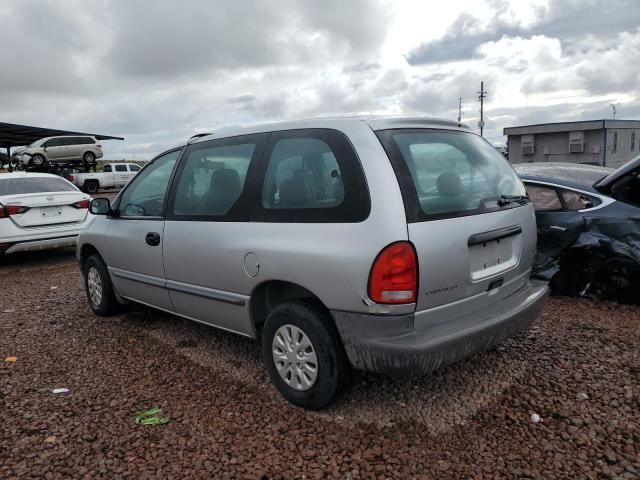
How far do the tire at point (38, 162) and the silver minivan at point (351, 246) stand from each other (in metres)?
27.6

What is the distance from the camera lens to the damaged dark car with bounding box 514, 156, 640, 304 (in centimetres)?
471

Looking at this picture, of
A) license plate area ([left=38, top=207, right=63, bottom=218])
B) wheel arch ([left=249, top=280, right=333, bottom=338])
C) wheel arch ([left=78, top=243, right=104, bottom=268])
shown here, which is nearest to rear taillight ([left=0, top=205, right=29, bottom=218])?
license plate area ([left=38, top=207, right=63, bottom=218])

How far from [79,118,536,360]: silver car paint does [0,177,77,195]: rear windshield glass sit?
5.53 m

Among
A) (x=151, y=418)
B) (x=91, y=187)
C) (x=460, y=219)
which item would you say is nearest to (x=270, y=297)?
(x=151, y=418)

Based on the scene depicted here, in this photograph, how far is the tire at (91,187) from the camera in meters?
26.8

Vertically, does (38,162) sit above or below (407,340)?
above

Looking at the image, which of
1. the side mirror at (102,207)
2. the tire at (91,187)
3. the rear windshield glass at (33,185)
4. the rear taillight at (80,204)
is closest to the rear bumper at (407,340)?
the side mirror at (102,207)

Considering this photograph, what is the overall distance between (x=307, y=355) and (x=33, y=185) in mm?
7445

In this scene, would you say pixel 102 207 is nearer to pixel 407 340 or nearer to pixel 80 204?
pixel 407 340

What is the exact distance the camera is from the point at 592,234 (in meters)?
4.83

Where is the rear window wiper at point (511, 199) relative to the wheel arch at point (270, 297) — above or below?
above

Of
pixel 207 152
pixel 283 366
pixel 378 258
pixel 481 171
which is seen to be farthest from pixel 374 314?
pixel 207 152

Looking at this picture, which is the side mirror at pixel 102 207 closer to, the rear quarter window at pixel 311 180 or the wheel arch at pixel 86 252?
the wheel arch at pixel 86 252

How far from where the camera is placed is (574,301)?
16.7 ft
